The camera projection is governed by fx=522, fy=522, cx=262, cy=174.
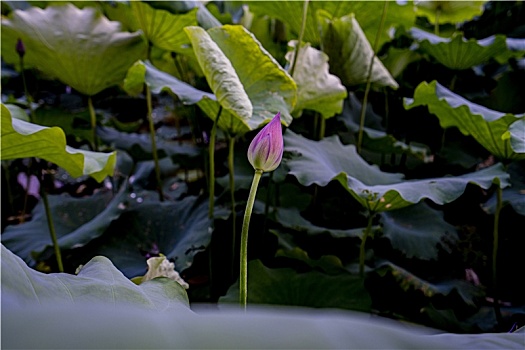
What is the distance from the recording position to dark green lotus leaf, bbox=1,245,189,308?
34 cm

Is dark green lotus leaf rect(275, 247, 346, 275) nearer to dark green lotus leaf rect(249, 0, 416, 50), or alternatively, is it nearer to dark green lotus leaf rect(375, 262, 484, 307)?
dark green lotus leaf rect(375, 262, 484, 307)

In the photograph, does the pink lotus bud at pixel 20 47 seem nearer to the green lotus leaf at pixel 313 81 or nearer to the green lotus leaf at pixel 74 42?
the green lotus leaf at pixel 74 42

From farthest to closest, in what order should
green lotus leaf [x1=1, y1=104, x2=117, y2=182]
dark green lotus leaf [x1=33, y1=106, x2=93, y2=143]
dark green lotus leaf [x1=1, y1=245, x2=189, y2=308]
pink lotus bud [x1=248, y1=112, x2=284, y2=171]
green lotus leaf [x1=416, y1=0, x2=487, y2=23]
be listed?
green lotus leaf [x1=416, y1=0, x2=487, y2=23]
dark green lotus leaf [x1=33, y1=106, x2=93, y2=143]
green lotus leaf [x1=1, y1=104, x2=117, y2=182]
pink lotus bud [x1=248, y1=112, x2=284, y2=171]
dark green lotus leaf [x1=1, y1=245, x2=189, y2=308]

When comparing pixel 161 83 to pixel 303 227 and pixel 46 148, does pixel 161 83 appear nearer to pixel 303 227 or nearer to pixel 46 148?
pixel 46 148

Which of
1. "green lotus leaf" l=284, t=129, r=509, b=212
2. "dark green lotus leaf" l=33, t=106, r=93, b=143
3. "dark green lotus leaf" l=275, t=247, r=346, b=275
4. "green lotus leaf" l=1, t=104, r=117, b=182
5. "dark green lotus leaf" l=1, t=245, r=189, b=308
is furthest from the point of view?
"dark green lotus leaf" l=33, t=106, r=93, b=143

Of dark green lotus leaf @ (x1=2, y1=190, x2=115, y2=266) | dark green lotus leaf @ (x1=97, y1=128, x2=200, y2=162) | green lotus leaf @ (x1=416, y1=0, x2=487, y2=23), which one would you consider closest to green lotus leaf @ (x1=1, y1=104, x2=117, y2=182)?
dark green lotus leaf @ (x1=2, y1=190, x2=115, y2=266)

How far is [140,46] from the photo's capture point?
47.3 inches

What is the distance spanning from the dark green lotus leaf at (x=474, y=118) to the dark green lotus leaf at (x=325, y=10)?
387mm

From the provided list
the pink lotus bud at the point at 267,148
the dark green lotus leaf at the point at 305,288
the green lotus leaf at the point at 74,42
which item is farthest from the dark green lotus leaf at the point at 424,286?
the green lotus leaf at the point at 74,42

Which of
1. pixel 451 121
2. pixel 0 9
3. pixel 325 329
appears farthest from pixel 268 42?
pixel 325 329

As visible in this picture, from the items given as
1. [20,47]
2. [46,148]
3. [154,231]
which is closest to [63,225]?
[154,231]

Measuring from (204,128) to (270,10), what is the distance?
0.34 m

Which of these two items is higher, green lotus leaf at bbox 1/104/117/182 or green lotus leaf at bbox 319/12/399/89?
green lotus leaf at bbox 319/12/399/89

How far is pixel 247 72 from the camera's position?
0.92 m
